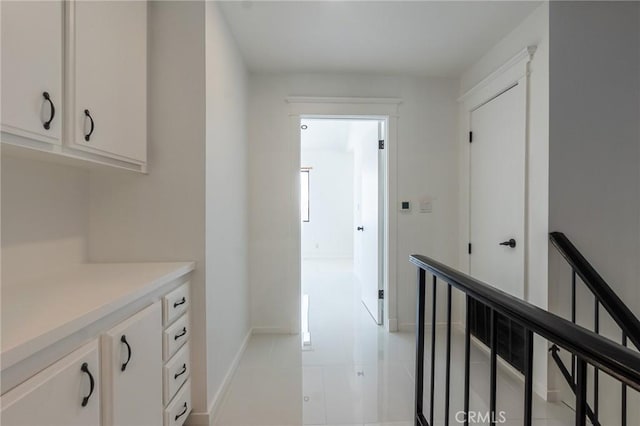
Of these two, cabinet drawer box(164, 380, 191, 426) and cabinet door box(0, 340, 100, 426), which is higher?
cabinet door box(0, 340, 100, 426)

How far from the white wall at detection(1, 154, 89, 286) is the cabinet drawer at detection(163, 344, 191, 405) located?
698 millimetres

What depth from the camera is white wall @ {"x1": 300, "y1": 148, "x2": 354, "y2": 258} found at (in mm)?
7047

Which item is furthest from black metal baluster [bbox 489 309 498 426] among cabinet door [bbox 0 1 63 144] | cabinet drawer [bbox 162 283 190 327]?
cabinet door [bbox 0 1 63 144]

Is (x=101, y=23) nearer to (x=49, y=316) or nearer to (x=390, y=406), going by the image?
(x=49, y=316)

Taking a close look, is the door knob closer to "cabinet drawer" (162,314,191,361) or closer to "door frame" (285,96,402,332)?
"door frame" (285,96,402,332)

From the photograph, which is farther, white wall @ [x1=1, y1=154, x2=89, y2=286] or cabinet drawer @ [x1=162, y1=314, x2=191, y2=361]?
cabinet drawer @ [x1=162, y1=314, x2=191, y2=361]

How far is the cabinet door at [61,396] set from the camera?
0.66 meters

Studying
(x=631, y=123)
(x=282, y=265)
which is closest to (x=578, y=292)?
(x=631, y=123)

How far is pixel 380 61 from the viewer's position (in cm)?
257

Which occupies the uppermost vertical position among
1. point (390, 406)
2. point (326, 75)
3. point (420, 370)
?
point (326, 75)

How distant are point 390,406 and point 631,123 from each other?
91.8 inches

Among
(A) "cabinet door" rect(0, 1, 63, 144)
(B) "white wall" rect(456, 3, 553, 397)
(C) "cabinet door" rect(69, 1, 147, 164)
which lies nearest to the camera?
(A) "cabinet door" rect(0, 1, 63, 144)

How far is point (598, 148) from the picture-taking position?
71.3 inches

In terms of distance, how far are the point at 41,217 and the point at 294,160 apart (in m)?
Result: 1.87
